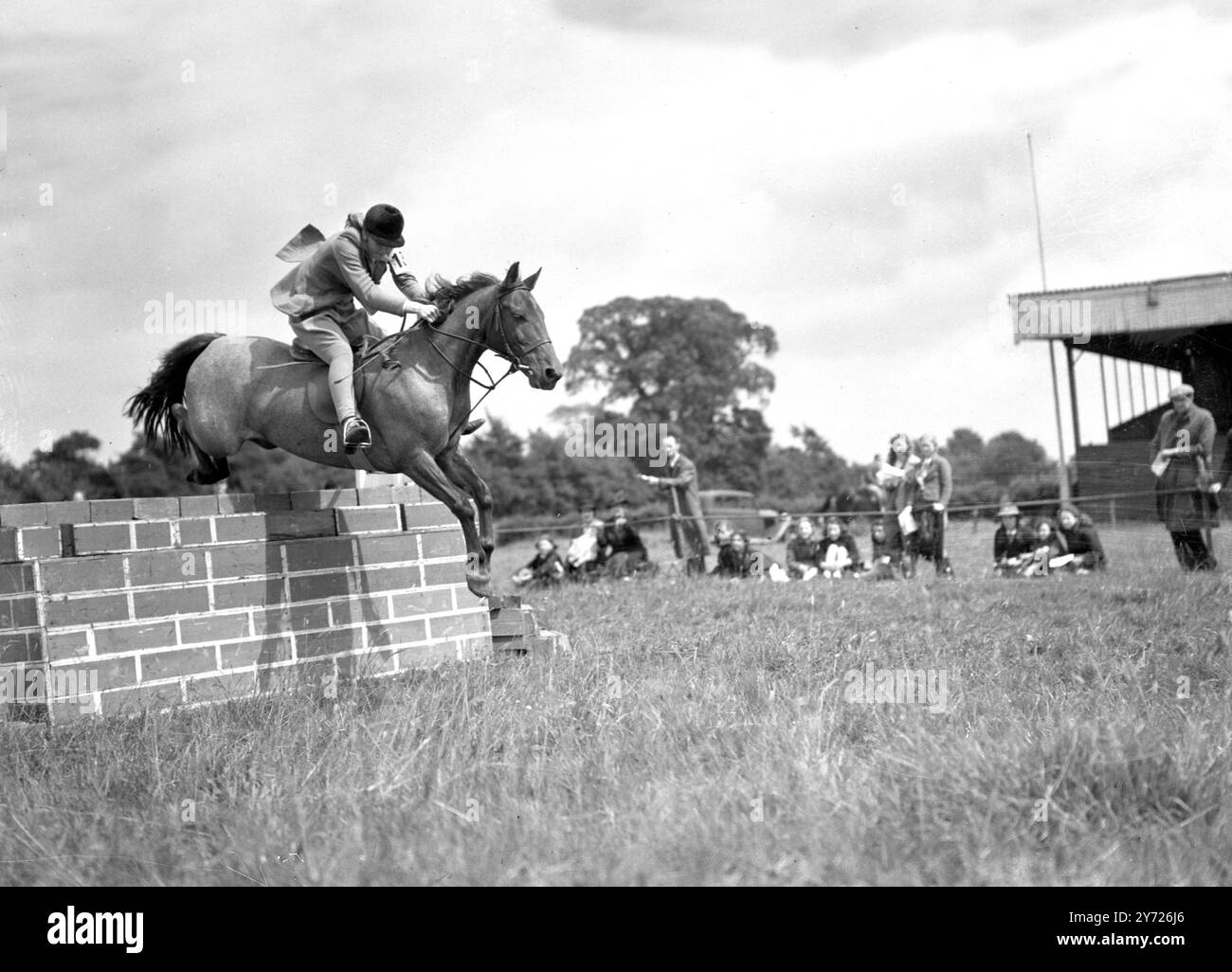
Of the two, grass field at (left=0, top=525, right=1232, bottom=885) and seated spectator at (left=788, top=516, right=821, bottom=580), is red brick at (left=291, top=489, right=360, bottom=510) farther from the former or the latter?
seated spectator at (left=788, top=516, right=821, bottom=580)

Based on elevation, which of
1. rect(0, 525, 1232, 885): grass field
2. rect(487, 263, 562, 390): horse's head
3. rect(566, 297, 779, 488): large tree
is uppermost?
rect(566, 297, 779, 488): large tree

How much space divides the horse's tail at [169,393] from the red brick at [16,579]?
1.44 meters

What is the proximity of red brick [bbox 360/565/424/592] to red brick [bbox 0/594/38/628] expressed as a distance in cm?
179

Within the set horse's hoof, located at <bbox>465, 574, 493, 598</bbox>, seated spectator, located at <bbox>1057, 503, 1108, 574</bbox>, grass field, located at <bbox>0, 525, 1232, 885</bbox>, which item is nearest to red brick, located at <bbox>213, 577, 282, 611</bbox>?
grass field, located at <bbox>0, 525, 1232, 885</bbox>

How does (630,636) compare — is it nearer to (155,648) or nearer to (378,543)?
(378,543)

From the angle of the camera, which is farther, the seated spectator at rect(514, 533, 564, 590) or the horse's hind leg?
the seated spectator at rect(514, 533, 564, 590)

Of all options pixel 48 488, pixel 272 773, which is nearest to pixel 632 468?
pixel 48 488

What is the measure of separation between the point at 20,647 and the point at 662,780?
12.2 ft

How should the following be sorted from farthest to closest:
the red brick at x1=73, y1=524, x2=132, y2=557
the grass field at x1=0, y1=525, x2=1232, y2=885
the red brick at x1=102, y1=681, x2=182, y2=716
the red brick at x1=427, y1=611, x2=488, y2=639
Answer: the red brick at x1=427, y1=611, x2=488, y2=639 < the red brick at x1=73, y1=524, x2=132, y2=557 < the red brick at x1=102, y1=681, x2=182, y2=716 < the grass field at x1=0, y1=525, x2=1232, y2=885

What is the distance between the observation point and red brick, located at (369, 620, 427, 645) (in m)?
6.61

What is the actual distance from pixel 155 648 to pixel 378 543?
1.50 m

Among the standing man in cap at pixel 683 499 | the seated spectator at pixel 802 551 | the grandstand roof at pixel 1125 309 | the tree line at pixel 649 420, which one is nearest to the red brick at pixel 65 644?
the standing man in cap at pixel 683 499

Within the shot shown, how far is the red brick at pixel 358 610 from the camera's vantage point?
649 centimetres

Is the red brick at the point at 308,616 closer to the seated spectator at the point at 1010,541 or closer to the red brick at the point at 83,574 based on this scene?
the red brick at the point at 83,574
